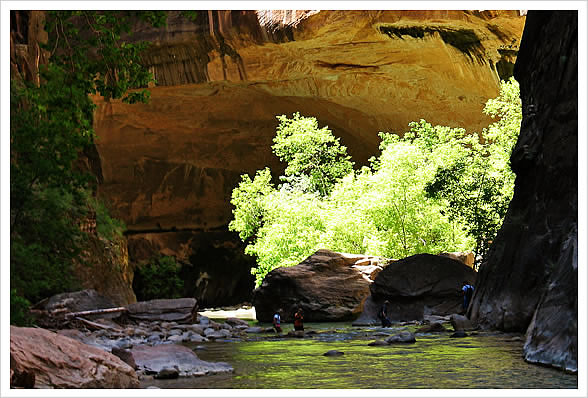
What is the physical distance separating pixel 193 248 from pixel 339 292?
65.4 feet

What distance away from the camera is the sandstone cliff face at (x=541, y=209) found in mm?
9445

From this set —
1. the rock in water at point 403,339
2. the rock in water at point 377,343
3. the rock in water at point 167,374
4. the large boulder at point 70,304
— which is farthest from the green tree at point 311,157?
the rock in water at point 167,374

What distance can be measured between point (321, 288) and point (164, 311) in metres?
5.63

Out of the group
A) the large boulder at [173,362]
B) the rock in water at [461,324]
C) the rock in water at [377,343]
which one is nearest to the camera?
the large boulder at [173,362]

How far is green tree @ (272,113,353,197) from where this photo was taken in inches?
1284

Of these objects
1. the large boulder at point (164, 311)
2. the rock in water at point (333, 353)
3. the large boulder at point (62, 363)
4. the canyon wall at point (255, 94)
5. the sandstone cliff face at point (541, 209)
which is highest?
the canyon wall at point (255, 94)

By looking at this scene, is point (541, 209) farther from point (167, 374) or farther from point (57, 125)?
point (57, 125)

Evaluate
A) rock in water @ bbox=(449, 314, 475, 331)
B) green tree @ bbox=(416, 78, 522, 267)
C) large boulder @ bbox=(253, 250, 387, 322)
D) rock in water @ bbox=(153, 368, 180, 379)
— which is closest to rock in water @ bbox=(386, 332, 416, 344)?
rock in water @ bbox=(449, 314, 475, 331)

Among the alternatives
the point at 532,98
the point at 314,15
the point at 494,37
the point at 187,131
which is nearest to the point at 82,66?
the point at 532,98

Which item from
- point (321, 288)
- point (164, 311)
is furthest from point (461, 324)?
point (164, 311)

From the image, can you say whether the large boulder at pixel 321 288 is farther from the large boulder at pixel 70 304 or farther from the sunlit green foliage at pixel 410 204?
the large boulder at pixel 70 304

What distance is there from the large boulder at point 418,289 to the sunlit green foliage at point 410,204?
6.07ft

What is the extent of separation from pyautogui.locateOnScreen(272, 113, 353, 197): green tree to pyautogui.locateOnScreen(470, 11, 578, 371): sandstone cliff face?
1634 cm

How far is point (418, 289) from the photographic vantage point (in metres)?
22.1
